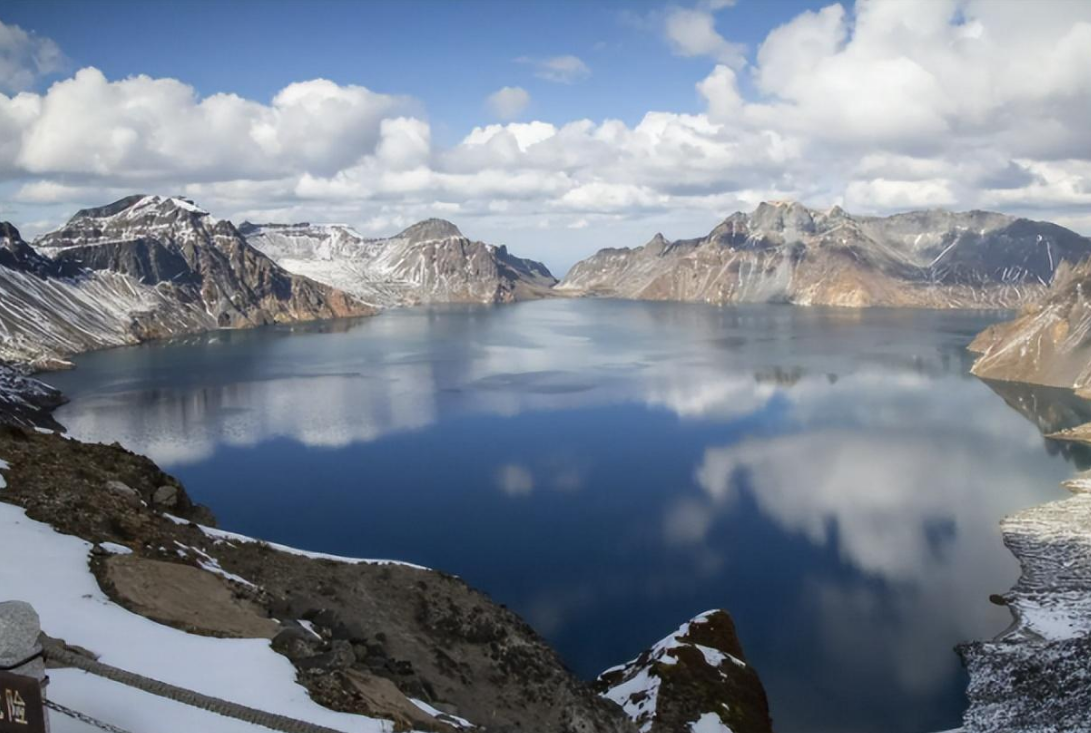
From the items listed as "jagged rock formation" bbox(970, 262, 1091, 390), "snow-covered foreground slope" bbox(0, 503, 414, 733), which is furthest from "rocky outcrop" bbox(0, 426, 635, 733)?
"jagged rock formation" bbox(970, 262, 1091, 390)

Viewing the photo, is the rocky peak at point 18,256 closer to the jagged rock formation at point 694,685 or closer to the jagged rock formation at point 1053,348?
the jagged rock formation at point 694,685

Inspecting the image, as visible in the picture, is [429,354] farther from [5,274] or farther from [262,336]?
[5,274]

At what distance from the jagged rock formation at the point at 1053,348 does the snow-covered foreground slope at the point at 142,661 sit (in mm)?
114017

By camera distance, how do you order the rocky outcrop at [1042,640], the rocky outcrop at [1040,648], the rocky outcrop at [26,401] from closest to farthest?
the rocky outcrop at [1040,648] → the rocky outcrop at [1042,640] → the rocky outcrop at [26,401]

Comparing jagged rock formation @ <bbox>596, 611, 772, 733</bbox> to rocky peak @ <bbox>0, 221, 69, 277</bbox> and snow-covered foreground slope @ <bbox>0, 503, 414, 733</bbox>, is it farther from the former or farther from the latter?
rocky peak @ <bbox>0, 221, 69, 277</bbox>

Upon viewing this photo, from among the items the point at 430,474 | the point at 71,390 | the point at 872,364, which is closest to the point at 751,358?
the point at 872,364

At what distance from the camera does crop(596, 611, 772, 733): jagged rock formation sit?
82.1ft

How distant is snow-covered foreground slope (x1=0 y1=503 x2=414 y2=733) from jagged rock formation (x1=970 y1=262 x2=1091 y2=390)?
114m

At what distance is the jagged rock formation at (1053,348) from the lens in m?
105

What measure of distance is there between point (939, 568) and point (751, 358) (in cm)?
8580

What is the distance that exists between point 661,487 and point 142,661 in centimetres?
4823

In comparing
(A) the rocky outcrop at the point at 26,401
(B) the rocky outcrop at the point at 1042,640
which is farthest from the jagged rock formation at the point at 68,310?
(B) the rocky outcrop at the point at 1042,640

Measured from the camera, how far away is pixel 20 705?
18.5 feet

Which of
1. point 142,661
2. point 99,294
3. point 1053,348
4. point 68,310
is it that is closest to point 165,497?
point 142,661
